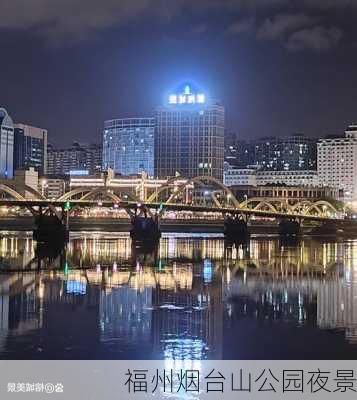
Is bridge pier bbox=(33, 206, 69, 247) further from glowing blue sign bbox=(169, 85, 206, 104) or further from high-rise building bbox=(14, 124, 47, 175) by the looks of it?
glowing blue sign bbox=(169, 85, 206, 104)

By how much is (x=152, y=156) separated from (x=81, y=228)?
11703mm

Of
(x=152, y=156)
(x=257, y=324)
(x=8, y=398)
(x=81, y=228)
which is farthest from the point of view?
(x=152, y=156)

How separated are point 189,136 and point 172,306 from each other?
25.6 metres

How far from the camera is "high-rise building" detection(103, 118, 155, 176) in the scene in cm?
3519

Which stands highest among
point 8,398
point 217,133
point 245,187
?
point 217,133

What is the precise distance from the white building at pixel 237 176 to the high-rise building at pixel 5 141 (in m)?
15.7

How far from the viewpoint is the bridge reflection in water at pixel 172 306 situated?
455 centimetres

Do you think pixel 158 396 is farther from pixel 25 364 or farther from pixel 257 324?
pixel 257 324

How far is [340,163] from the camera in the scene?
1249 inches

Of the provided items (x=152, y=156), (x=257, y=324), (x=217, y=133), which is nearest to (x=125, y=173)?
(x=152, y=156)

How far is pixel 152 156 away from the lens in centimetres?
3506

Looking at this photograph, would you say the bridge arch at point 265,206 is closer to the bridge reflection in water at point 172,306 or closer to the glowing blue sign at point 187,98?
the glowing blue sign at point 187,98

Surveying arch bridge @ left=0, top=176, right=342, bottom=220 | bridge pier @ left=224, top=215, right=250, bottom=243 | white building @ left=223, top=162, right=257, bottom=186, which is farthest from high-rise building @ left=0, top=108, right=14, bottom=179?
white building @ left=223, top=162, right=257, bottom=186

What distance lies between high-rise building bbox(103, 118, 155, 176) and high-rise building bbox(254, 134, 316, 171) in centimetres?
578
